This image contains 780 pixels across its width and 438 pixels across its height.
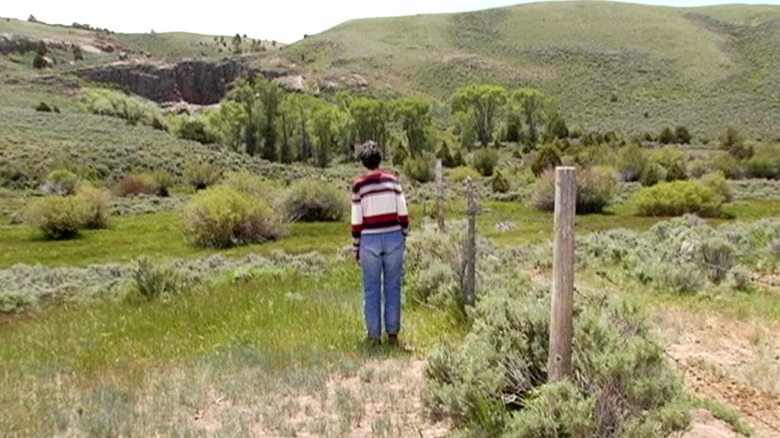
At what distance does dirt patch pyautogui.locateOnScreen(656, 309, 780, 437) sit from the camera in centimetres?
633

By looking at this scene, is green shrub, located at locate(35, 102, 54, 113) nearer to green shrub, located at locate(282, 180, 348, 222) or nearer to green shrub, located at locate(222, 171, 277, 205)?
green shrub, located at locate(222, 171, 277, 205)

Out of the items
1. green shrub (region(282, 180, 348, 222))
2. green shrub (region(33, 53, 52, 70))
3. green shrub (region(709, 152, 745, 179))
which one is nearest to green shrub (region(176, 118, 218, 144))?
green shrub (region(282, 180, 348, 222))

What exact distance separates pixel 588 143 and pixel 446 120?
33690mm

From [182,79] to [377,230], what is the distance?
130 meters

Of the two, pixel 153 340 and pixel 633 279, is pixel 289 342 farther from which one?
pixel 633 279

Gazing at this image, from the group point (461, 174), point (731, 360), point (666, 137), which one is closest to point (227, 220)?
point (461, 174)

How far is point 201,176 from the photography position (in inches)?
2088

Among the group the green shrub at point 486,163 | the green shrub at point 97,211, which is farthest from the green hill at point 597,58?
the green shrub at point 97,211

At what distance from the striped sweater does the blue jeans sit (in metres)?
0.10

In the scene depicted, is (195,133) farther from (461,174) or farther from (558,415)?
(558,415)

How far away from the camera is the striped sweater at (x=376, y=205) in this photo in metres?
7.40

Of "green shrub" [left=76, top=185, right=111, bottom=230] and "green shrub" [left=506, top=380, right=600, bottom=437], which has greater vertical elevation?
"green shrub" [left=506, top=380, right=600, bottom=437]

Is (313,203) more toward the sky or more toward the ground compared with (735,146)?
more toward the ground

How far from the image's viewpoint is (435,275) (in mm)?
10516
